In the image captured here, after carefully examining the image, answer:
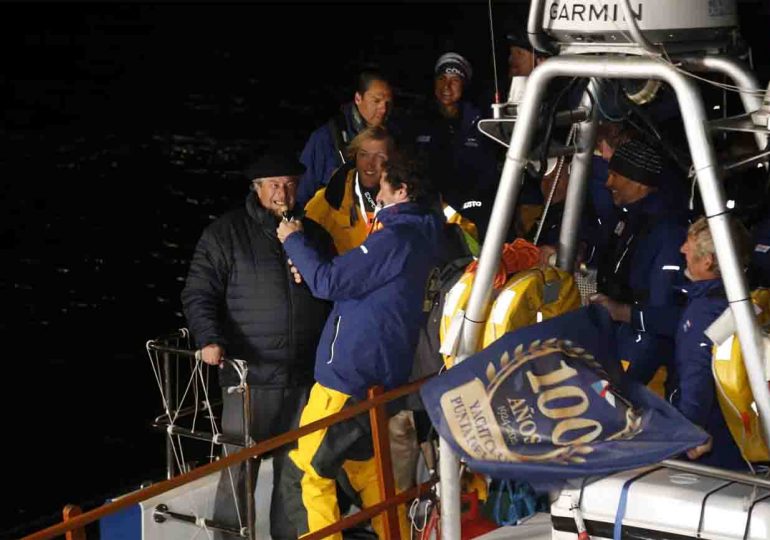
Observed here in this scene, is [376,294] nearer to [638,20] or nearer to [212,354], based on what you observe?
[212,354]

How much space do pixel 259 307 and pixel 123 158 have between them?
15816mm

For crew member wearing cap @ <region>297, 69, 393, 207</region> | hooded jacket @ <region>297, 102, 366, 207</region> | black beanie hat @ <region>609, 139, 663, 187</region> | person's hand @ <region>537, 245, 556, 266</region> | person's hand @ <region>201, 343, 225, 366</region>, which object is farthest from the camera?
hooded jacket @ <region>297, 102, 366, 207</region>

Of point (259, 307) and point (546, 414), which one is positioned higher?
point (259, 307)

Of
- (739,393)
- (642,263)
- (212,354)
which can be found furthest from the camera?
(212,354)

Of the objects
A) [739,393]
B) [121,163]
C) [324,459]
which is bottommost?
[324,459]

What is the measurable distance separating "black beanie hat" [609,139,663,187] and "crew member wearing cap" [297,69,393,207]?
216 centimetres

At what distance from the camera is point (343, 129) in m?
9.25

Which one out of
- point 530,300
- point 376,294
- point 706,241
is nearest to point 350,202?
point 376,294

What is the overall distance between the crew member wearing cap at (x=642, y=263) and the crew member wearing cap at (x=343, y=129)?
86.0 inches

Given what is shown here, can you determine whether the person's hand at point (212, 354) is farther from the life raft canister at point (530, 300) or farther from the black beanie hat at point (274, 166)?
the life raft canister at point (530, 300)

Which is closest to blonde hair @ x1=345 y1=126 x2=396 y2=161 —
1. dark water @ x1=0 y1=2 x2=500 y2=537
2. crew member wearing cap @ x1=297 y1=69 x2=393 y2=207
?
crew member wearing cap @ x1=297 y1=69 x2=393 y2=207

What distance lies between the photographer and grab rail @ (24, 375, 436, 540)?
223 inches

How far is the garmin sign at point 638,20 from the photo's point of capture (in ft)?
17.0

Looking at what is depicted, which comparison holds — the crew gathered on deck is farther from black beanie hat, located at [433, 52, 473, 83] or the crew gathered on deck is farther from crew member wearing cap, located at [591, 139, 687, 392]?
black beanie hat, located at [433, 52, 473, 83]
